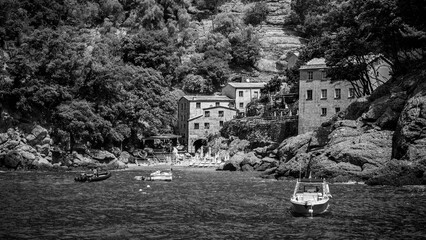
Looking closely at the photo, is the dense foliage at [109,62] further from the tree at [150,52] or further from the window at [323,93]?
the window at [323,93]

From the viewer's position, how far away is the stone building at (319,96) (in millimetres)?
94625

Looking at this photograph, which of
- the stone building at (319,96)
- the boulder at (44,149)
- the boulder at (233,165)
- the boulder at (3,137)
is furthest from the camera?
the boulder at (44,149)

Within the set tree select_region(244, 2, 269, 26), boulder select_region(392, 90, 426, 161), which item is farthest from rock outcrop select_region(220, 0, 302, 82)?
boulder select_region(392, 90, 426, 161)

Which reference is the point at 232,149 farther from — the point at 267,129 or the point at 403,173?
the point at 403,173

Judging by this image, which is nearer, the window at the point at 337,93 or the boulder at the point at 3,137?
the window at the point at 337,93

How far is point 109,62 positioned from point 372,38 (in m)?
50.6

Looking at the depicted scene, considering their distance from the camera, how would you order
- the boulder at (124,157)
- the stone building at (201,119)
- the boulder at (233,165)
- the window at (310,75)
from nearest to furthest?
the boulder at (233,165), the window at (310,75), the boulder at (124,157), the stone building at (201,119)

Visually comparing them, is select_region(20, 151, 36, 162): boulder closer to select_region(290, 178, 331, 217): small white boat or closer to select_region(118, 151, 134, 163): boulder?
select_region(118, 151, 134, 163): boulder

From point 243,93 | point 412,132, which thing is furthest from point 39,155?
point 412,132

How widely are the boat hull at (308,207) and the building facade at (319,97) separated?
49095mm

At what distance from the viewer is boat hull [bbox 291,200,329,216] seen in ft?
149

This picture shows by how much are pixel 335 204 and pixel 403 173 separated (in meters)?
14.2

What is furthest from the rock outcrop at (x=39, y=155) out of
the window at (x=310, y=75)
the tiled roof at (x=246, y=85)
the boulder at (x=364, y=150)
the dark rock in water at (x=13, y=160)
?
the boulder at (x=364, y=150)

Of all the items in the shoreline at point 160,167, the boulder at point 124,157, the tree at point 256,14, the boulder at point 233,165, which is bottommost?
the shoreline at point 160,167
